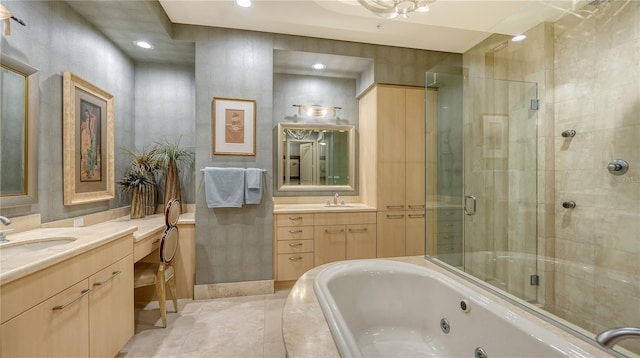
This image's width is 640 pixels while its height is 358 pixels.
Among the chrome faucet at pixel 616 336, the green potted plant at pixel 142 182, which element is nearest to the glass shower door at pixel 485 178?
the chrome faucet at pixel 616 336

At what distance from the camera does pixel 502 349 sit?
1165mm

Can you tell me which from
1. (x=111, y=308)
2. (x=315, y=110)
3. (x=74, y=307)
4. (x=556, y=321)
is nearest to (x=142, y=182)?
(x=111, y=308)

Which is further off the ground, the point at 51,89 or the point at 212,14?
the point at 212,14

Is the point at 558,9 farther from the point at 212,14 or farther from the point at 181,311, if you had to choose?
the point at 181,311

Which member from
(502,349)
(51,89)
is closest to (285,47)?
(51,89)

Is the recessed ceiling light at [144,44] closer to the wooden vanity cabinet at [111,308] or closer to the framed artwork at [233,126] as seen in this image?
the framed artwork at [233,126]

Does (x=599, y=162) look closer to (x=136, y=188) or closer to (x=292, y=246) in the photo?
(x=292, y=246)

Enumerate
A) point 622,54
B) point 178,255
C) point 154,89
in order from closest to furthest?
1. point 622,54
2. point 178,255
3. point 154,89

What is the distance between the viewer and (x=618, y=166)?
1668mm

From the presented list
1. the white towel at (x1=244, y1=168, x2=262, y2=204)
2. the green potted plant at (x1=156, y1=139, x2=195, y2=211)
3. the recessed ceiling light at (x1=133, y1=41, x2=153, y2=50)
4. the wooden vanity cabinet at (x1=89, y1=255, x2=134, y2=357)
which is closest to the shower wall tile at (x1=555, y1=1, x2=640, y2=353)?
the white towel at (x1=244, y1=168, x2=262, y2=204)

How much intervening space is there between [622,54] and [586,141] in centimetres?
58

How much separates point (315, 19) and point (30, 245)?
261cm

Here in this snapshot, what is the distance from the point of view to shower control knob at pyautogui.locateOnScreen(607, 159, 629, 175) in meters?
1.64

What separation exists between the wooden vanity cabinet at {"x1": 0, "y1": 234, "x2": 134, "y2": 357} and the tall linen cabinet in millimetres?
2287
